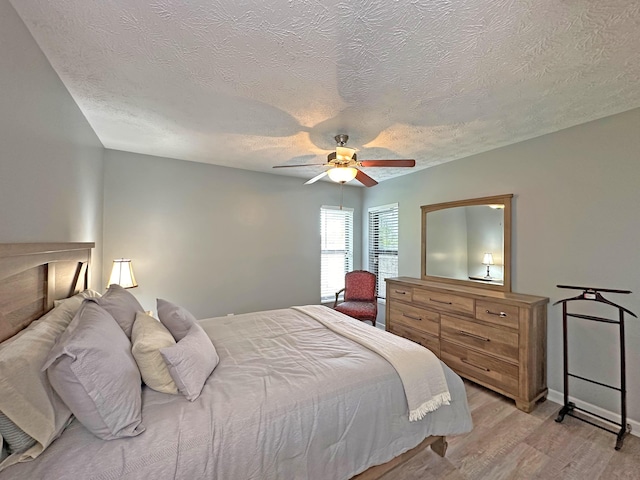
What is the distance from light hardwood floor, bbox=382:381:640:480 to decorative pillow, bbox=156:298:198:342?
1608 millimetres

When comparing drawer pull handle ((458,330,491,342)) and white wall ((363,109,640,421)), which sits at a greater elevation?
white wall ((363,109,640,421))

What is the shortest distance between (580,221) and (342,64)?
8.22ft

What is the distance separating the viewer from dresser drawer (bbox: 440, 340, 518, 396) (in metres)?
2.50

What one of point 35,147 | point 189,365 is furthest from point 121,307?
point 35,147

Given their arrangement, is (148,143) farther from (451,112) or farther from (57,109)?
(451,112)

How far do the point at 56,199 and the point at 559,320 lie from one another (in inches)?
164

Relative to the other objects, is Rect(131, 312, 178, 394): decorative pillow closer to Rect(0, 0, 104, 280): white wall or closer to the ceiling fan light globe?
Rect(0, 0, 104, 280): white wall

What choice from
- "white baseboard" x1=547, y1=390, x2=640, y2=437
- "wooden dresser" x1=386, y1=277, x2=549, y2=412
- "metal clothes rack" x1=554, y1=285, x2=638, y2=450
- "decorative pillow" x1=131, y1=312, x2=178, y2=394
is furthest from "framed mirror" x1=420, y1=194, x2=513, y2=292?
"decorative pillow" x1=131, y1=312, x2=178, y2=394

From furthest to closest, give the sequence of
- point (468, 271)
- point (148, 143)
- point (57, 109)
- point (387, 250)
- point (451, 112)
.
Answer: point (387, 250)
point (468, 271)
point (148, 143)
point (451, 112)
point (57, 109)

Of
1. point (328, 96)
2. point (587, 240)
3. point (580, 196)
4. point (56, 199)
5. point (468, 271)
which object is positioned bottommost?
point (468, 271)

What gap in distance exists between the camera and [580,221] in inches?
95.7

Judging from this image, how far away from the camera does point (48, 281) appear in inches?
62.4

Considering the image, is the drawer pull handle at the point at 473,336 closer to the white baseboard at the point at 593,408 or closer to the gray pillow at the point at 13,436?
the white baseboard at the point at 593,408

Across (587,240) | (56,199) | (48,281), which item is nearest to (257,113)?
(56,199)
